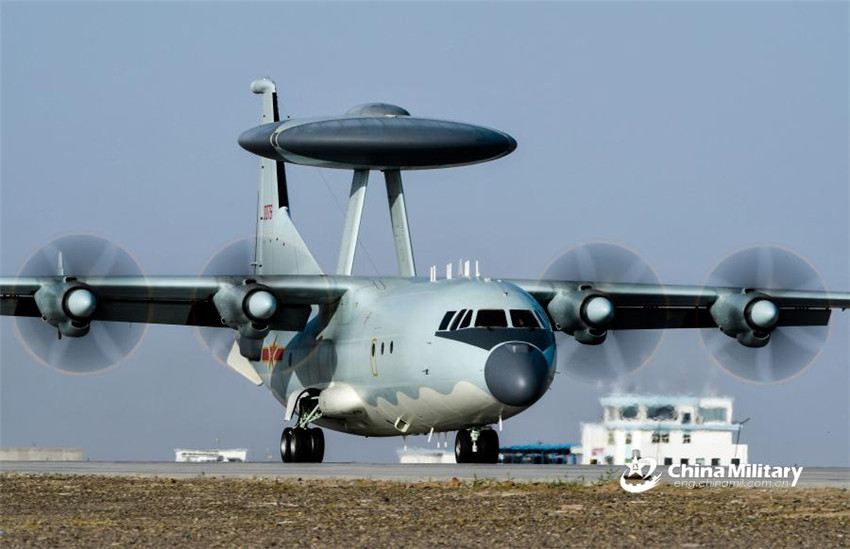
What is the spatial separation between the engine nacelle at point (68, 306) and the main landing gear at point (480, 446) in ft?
28.4

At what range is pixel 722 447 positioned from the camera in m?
38.4

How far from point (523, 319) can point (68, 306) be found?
10.4 meters

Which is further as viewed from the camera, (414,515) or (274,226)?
(274,226)

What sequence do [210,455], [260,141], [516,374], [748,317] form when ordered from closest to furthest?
[516,374], [748,317], [260,141], [210,455]

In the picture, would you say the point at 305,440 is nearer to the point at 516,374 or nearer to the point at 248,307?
the point at 248,307

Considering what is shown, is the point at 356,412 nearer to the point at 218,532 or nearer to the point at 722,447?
the point at 722,447

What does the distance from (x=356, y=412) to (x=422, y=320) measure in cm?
420

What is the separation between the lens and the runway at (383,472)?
24.2 m

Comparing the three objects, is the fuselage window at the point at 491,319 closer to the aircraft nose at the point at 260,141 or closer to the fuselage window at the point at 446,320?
the fuselage window at the point at 446,320

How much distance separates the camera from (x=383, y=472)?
87.8 feet

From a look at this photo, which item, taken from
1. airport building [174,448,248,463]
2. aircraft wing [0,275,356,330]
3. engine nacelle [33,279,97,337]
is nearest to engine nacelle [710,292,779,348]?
aircraft wing [0,275,356,330]

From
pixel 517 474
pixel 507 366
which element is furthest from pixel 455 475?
pixel 507 366

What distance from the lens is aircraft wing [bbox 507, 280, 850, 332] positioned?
34.9 m

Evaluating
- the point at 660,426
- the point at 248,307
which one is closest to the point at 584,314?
the point at 660,426
